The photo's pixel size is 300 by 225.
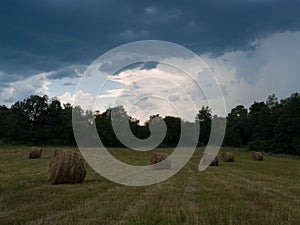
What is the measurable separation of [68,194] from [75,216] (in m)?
3.57

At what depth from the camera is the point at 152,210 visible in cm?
834

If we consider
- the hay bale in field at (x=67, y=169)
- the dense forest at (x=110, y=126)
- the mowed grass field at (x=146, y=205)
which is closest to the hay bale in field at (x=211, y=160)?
the hay bale in field at (x=67, y=169)

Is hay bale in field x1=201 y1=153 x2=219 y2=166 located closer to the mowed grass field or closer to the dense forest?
the mowed grass field

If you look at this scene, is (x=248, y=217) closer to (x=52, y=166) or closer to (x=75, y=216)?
(x=75, y=216)

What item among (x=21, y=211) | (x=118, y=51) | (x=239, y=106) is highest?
(x=239, y=106)

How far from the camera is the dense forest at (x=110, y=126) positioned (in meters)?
71.6

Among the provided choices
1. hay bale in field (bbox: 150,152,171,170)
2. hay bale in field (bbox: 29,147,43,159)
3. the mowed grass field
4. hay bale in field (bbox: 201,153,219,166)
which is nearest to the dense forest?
hay bale in field (bbox: 29,147,43,159)

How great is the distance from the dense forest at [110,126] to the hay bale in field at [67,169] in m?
37.7

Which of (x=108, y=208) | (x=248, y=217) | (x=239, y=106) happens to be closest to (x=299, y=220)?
(x=248, y=217)

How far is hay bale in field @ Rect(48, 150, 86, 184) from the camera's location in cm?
1438

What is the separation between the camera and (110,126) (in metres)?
74.1

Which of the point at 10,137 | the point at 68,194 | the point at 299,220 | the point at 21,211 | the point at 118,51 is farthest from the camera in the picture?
the point at 10,137

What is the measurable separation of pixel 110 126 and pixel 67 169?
5970cm

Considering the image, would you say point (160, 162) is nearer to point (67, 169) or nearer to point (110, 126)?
point (67, 169)
